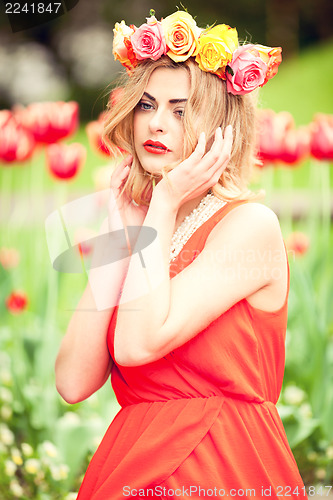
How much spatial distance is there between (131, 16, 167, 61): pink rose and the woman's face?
0.04 meters

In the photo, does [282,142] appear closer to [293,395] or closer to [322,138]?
[322,138]

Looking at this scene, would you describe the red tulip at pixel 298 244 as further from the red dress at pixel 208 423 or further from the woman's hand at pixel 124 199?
the red dress at pixel 208 423

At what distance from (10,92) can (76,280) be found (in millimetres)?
2769

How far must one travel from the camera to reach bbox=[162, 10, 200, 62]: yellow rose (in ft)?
4.17

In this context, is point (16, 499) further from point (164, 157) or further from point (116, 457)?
point (164, 157)

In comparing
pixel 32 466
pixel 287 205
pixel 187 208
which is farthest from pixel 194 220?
pixel 287 205

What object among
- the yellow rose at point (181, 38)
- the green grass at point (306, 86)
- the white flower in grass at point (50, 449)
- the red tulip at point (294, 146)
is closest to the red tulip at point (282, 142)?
the red tulip at point (294, 146)

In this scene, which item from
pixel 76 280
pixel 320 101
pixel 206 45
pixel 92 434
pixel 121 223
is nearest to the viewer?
pixel 206 45

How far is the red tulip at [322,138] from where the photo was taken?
2363 millimetres

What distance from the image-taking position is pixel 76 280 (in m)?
3.68

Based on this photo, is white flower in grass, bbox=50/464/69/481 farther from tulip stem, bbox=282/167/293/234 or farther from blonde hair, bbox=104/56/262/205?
tulip stem, bbox=282/167/293/234

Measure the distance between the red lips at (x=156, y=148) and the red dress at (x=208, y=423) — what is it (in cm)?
17

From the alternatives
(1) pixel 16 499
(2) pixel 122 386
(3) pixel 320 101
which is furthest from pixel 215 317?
(3) pixel 320 101

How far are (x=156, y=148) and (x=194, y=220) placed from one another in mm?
184
